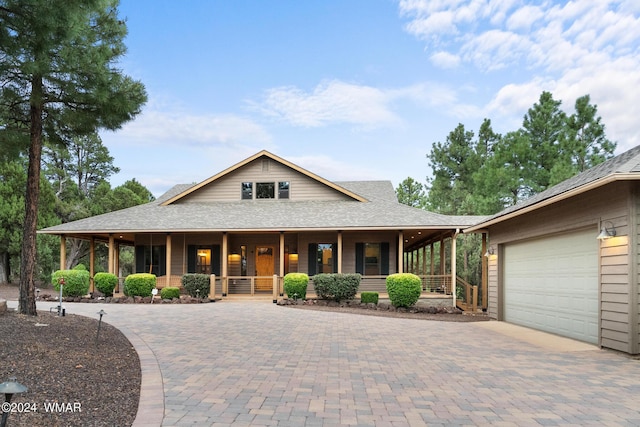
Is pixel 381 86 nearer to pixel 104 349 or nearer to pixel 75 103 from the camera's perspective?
pixel 75 103

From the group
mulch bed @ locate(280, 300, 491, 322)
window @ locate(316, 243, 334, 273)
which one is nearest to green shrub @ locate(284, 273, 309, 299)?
mulch bed @ locate(280, 300, 491, 322)

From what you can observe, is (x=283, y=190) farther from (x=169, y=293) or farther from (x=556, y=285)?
(x=556, y=285)

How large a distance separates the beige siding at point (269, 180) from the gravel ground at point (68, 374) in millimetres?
12714

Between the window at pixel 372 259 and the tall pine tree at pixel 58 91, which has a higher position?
the tall pine tree at pixel 58 91

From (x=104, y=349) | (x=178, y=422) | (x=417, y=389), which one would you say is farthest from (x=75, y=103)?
(x=417, y=389)

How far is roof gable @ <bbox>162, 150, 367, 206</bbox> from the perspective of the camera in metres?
19.7

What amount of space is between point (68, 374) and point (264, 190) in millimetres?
15414

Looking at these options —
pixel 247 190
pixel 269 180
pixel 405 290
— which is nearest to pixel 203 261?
pixel 247 190

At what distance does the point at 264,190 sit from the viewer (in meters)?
20.0

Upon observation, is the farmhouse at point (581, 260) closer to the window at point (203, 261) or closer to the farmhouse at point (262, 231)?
the farmhouse at point (262, 231)

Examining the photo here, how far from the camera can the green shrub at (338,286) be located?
15469 millimetres

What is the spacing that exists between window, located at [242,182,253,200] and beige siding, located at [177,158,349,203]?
0.60 ft

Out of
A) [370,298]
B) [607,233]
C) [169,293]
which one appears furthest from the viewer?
[169,293]

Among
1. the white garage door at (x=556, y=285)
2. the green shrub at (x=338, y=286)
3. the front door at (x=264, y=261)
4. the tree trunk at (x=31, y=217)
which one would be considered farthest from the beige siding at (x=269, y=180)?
the tree trunk at (x=31, y=217)
